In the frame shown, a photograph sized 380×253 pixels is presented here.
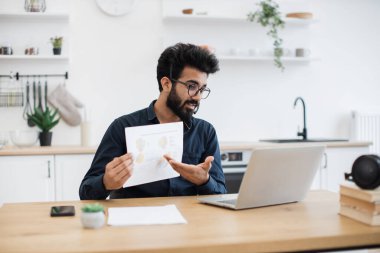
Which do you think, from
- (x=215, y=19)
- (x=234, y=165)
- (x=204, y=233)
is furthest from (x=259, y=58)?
(x=204, y=233)

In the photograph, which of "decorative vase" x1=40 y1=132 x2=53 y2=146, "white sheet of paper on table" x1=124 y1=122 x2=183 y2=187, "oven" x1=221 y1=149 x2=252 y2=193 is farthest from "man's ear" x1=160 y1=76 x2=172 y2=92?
"decorative vase" x1=40 y1=132 x2=53 y2=146

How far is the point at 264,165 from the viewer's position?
156 centimetres

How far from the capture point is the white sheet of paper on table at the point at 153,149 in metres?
1.68

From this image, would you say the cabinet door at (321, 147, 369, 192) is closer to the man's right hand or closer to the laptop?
the laptop

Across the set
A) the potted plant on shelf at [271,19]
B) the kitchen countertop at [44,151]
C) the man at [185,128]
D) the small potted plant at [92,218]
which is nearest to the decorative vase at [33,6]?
the kitchen countertop at [44,151]

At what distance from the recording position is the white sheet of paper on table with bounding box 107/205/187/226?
55.6 inches

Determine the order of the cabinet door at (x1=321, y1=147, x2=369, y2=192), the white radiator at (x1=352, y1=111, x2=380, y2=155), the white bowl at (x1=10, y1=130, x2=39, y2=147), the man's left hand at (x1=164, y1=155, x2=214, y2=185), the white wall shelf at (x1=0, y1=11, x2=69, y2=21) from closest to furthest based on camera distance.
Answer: the man's left hand at (x1=164, y1=155, x2=214, y2=185), the white bowl at (x1=10, y1=130, x2=39, y2=147), the white wall shelf at (x1=0, y1=11, x2=69, y2=21), the cabinet door at (x1=321, y1=147, x2=369, y2=192), the white radiator at (x1=352, y1=111, x2=380, y2=155)

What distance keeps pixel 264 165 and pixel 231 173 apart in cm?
207

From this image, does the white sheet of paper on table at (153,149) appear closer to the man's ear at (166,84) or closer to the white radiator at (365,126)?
the man's ear at (166,84)

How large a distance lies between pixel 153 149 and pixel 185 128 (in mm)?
507

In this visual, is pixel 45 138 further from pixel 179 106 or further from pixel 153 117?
pixel 179 106

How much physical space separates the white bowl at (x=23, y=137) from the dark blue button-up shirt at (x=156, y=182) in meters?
1.57

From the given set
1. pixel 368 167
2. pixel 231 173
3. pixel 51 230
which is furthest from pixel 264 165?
pixel 231 173

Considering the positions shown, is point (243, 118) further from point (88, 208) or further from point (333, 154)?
point (88, 208)
